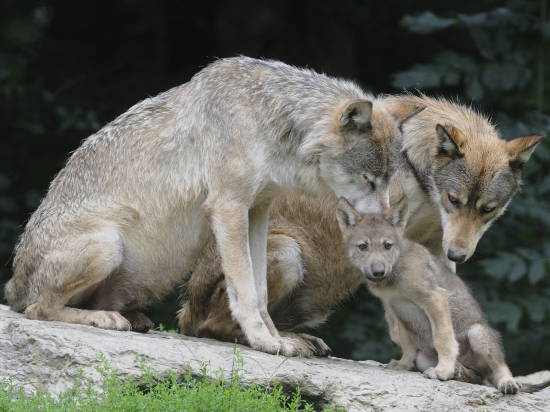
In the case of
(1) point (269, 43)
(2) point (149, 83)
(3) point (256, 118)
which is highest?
(1) point (269, 43)

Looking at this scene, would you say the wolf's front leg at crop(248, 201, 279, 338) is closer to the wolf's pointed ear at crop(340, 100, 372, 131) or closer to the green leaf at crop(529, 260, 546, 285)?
the wolf's pointed ear at crop(340, 100, 372, 131)

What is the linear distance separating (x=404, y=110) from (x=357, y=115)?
698 mm

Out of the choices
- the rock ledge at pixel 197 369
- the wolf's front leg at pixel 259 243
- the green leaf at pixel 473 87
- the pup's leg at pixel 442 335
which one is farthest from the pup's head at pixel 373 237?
the green leaf at pixel 473 87

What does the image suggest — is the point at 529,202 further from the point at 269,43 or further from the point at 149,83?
the point at 149,83

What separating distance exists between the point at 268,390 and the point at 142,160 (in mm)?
2375

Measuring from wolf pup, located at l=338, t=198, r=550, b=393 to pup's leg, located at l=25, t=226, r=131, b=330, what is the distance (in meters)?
1.90

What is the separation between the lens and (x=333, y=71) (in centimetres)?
1228

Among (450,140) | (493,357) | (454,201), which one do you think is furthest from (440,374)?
(450,140)

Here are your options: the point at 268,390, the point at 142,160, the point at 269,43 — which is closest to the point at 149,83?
the point at 269,43

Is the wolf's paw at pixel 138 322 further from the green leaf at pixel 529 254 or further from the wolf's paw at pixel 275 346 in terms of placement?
the green leaf at pixel 529 254

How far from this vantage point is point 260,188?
6.57 m

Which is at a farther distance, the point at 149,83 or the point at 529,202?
the point at 149,83

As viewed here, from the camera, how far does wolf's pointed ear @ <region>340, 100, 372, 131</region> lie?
6410 mm

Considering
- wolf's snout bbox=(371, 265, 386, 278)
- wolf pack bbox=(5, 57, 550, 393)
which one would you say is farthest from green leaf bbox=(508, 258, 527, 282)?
wolf's snout bbox=(371, 265, 386, 278)
